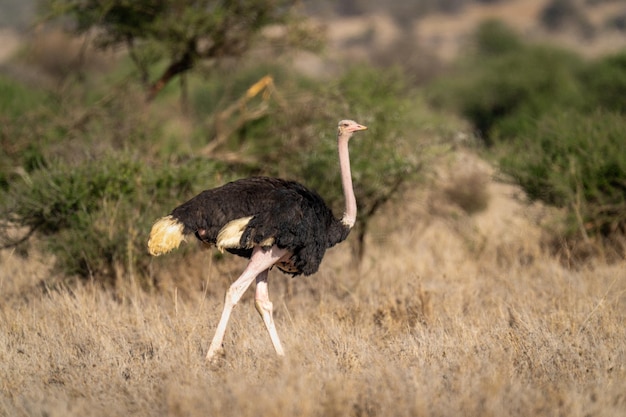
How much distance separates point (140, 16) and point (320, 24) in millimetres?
2395

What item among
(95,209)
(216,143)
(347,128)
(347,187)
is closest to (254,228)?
(347,187)

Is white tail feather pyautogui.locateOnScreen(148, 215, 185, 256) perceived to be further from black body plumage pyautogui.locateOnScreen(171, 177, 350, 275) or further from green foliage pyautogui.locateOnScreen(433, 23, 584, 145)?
green foliage pyautogui.locateOnScreen(433, 23, 584, 145)

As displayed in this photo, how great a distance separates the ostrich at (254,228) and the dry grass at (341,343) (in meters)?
0.44

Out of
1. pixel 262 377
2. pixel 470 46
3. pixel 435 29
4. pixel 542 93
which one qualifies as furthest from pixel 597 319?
pixel 435 29

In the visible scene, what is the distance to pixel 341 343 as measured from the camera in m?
5.34

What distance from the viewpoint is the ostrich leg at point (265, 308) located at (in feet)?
17.6

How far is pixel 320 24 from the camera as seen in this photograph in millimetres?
11828

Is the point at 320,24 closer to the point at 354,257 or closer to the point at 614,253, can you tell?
the point at 354,257

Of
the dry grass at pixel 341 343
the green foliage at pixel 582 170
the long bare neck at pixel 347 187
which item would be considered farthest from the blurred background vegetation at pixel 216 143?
the long bare neck at pixel 347 187

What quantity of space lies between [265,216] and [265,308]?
2.24ft

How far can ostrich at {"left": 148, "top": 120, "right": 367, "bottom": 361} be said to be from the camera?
5.24 metres

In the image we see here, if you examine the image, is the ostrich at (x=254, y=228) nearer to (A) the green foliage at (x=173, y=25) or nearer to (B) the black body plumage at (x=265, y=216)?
(B) the black body plumage at (x=265, y=216)

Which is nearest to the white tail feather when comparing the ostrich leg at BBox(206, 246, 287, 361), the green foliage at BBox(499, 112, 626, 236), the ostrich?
the ostrich

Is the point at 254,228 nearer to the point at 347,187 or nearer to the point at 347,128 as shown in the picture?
the point at 347,187
